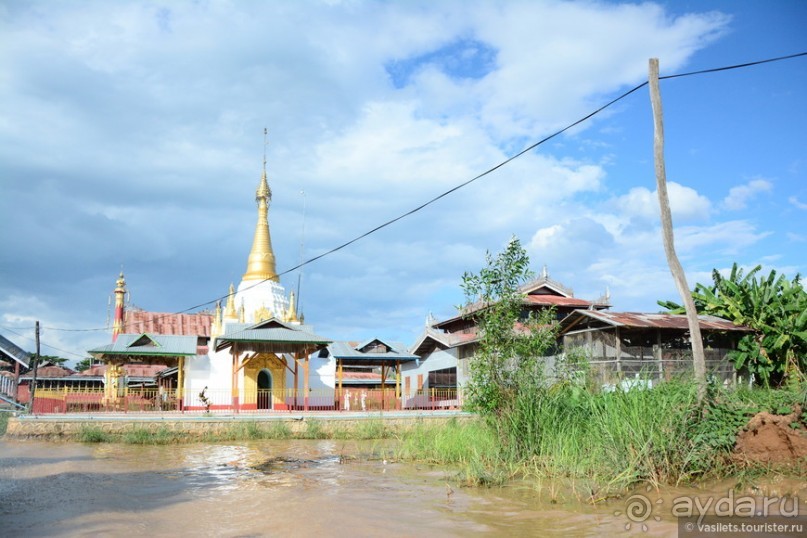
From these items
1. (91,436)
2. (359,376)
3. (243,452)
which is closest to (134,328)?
(359,376)

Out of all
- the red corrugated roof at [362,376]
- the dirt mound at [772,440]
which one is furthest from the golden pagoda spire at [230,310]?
the dirt mound at [772,440]

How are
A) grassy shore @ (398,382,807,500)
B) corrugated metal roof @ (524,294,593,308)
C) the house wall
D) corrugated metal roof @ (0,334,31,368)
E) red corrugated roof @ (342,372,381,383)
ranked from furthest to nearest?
1. red corrugated roof @ (342,372,381,383)
2. corrugated metal roof @ (524,294,593,308)
3. the house wall
4. corrugated metal roof @ (0,334,31,368)
5. grassy shore @ (398,382,807,500)

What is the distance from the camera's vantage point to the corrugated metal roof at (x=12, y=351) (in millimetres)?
24650

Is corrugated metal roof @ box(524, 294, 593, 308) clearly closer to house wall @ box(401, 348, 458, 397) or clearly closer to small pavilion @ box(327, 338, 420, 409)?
house wall @ box(401, 348, 458, 397)

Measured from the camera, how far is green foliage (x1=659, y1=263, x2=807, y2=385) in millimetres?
18906

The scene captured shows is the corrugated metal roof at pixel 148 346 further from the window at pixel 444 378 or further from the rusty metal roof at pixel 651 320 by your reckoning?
the rusty metal roof at pixel 651 320

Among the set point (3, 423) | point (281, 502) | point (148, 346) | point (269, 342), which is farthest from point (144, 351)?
point (281, 502)

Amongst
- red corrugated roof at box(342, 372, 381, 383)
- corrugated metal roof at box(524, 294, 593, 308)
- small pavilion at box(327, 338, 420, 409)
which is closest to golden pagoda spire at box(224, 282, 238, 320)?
small pavilion at box(327, 338, 420, 409)

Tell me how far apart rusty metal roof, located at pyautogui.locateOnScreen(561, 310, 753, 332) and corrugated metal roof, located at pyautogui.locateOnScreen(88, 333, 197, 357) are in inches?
618

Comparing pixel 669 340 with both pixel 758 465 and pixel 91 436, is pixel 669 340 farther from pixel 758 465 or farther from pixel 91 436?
pixel 91 436

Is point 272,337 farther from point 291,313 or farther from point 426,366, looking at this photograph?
point 426,366

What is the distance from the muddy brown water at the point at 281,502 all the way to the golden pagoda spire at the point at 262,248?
815 inches

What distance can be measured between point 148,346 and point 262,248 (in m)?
10.7

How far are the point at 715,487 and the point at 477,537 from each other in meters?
3.61
